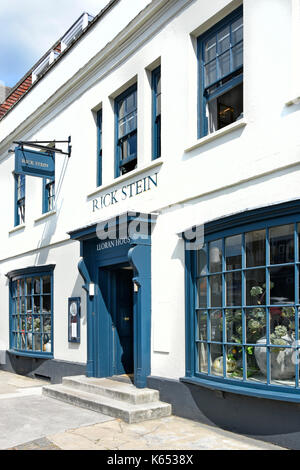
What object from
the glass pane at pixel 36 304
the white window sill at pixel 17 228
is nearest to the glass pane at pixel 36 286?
the glass pane at pixel 36 304

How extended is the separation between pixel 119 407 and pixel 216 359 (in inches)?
65.4

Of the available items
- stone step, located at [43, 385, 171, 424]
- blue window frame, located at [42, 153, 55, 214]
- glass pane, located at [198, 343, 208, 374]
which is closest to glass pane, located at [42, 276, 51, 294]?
blue window frame, located at [42, 153, 55, 214]

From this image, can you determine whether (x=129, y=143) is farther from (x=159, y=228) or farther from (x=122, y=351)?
(x=122, y=351)

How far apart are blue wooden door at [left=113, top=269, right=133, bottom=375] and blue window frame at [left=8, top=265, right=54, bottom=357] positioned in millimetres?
2340

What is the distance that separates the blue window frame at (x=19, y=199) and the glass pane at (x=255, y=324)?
29.5ft

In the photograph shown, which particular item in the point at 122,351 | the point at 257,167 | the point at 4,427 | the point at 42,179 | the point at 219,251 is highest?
the point at 42,179

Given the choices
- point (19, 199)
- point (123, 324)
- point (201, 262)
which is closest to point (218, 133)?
point (201, 262)

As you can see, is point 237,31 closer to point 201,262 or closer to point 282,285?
point 201,262

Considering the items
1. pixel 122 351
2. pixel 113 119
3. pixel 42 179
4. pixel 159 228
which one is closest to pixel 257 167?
pixel 159 228

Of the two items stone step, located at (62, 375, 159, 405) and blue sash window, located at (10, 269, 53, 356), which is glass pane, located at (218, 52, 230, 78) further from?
blue sash window, located at (10, 269, 53, 356)

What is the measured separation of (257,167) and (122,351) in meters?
4.95

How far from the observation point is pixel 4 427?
7078 mm

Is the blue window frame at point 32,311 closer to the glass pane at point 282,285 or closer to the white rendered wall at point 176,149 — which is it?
the white rendered wall at point 176,149

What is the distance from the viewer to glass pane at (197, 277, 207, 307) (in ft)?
23.8
